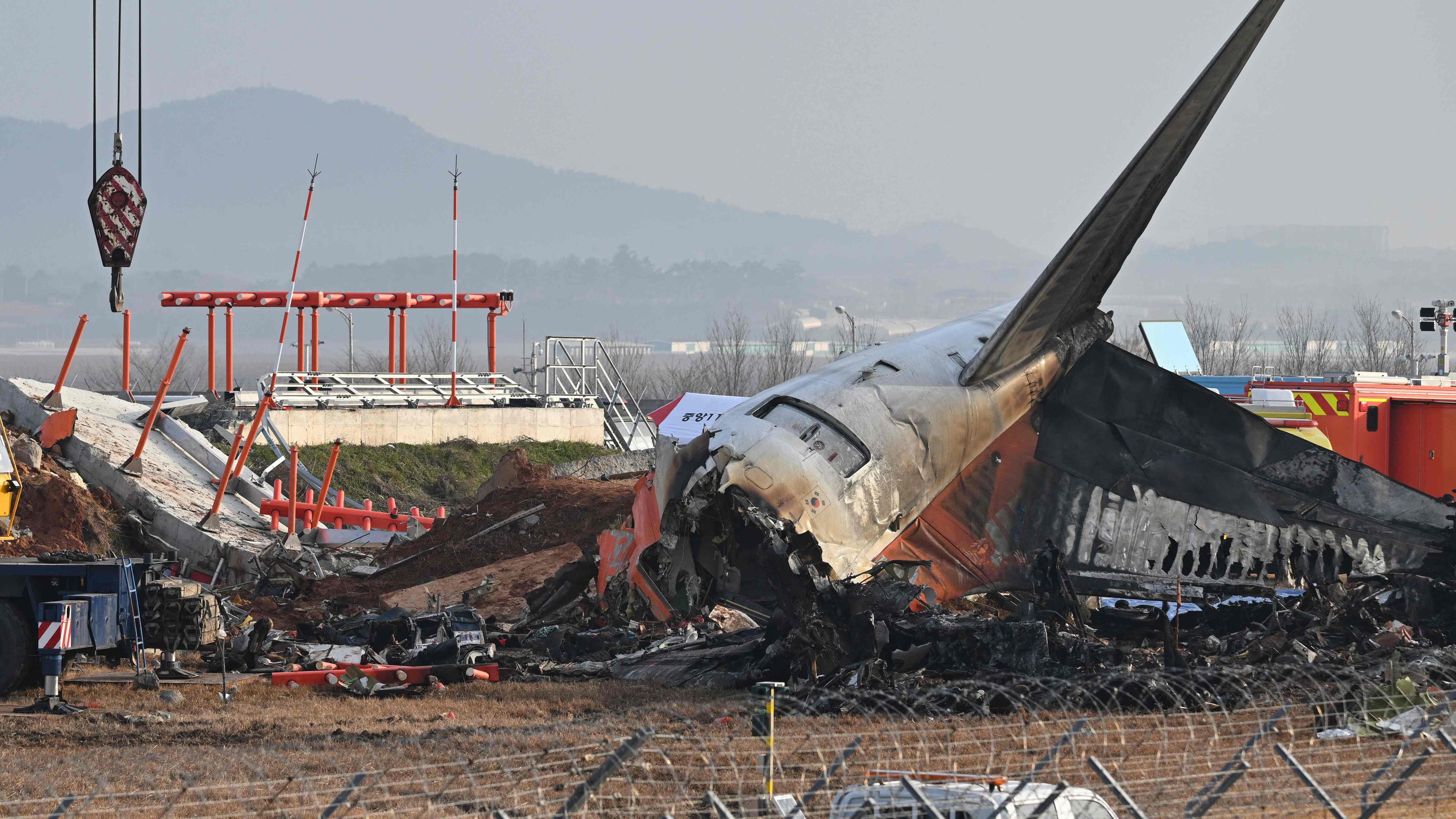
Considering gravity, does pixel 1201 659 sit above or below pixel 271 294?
below

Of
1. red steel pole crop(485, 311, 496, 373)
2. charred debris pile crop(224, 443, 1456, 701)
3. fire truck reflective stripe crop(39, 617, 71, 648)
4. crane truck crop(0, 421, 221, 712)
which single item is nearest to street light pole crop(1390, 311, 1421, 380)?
red steel pole crop(485, 311, 496, 373)

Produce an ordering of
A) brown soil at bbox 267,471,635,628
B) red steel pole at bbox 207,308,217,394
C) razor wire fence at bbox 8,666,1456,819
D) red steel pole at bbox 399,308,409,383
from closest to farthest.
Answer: razor wire fence at bbox 8,666,1456,819
brown soil at bbox 267,471,635,628
red steel pole at bbox 207,308,217,394
red steel pole at bbox 399,308,409,383

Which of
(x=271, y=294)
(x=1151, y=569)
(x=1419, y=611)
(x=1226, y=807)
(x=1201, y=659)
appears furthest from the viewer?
(x=271, y=294)

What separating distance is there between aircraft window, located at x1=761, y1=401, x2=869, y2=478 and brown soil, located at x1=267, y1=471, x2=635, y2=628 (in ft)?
22.9

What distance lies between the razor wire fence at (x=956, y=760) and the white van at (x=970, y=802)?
2 cm

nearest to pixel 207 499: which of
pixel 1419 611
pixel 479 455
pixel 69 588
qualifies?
pixel 69 588

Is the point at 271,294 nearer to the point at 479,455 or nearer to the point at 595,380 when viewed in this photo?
the point at 479,455

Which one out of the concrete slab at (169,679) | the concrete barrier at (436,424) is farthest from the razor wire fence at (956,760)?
the concrete barrier at (436,424)

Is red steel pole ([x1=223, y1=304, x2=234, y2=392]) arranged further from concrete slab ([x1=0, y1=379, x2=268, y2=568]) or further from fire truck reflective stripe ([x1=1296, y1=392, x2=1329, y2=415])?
fire truck reflective stripe ([x1=1296, y1=392, x2=1329, y2=415])

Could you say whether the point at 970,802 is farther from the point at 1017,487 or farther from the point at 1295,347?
the point at 1295,347

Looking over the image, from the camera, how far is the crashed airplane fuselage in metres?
14.9

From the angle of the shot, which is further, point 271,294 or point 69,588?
point 271,294

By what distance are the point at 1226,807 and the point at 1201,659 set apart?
574cm

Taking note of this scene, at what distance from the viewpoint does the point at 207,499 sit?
25219 millimetres
